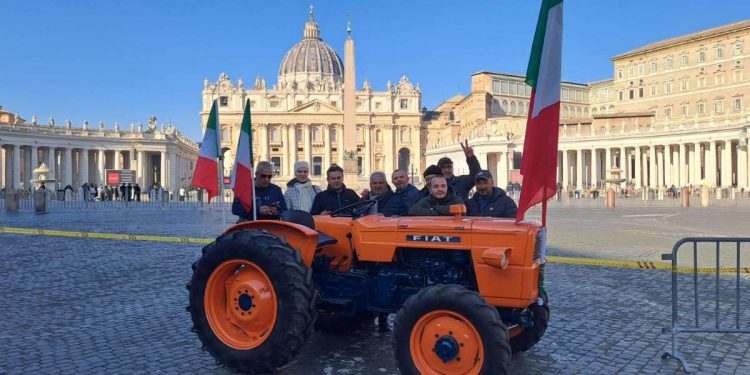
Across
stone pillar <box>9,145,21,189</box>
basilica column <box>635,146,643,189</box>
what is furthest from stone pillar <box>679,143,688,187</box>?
stone pillar <box>9,145,21,189</box>

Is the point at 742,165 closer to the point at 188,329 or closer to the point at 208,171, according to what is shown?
the point at 208,171

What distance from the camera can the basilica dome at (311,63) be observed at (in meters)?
108

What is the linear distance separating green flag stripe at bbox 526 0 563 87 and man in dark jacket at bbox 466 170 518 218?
1945 millimetres

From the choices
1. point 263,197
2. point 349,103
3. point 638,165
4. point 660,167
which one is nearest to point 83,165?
point 349,103

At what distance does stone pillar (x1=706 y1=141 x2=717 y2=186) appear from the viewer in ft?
182

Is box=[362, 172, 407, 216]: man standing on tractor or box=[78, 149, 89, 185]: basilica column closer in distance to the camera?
box=[362, 172, 407, 216]: man standing on tractor

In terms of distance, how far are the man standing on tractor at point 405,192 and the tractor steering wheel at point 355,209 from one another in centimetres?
74

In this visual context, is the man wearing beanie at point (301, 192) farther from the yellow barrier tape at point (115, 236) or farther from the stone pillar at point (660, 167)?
the stone pillar at point (660, 167)

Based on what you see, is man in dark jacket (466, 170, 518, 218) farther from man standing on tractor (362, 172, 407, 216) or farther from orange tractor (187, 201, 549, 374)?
orange tractor (187, 201, 549, 374)

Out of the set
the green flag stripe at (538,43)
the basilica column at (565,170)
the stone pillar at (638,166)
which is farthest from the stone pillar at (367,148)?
the green flag stripe at (538,43)

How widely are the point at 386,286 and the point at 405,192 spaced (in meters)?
1.75

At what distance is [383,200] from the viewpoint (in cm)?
655

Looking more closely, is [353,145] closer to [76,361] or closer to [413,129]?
[76,361]

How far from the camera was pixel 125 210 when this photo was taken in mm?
31016
